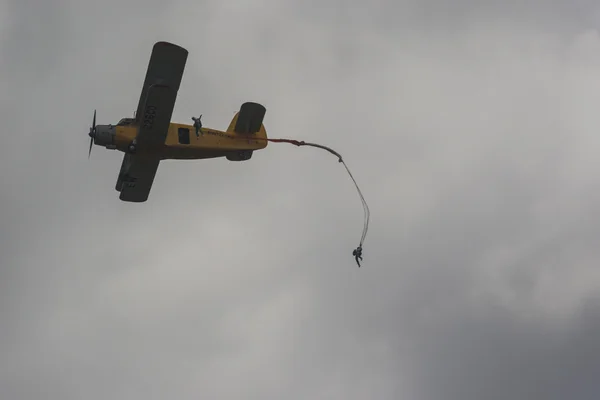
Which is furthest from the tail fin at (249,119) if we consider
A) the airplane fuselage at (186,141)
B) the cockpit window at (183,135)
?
the cockpit window at (183,135)

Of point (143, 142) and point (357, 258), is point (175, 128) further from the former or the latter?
point (357, 258)

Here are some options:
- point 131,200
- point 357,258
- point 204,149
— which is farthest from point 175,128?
point 357,258

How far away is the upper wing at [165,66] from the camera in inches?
1419

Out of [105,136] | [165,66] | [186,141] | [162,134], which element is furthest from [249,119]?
[105,136]

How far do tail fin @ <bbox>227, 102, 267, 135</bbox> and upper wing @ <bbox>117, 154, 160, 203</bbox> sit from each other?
4024 millimetres

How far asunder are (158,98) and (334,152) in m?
8.11

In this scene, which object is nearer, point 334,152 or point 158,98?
point 158,98

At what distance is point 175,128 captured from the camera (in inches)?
1548

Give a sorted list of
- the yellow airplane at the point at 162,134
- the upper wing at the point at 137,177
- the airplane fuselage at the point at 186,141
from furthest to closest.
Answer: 1. the upper wing at the point at 137,177
2. the airplane fuselage at the point at 186,141
3. the yellow airplane at the point at 162,134

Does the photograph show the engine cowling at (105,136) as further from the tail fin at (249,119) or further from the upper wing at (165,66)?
the tail fin at (249,119)

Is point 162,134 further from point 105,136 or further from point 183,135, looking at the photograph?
point 105,136

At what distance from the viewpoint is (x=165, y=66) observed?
36406 millimetres

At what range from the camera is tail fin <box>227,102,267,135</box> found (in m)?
40.4

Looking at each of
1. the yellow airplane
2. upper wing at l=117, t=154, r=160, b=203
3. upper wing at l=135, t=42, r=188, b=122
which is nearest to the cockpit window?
the yellow airplane
